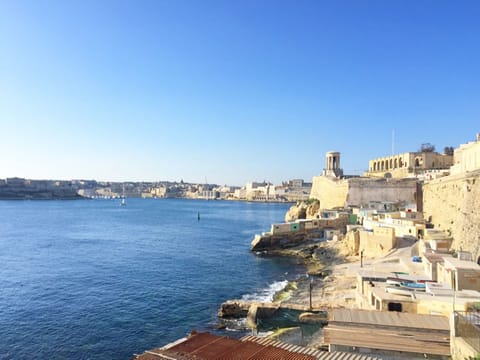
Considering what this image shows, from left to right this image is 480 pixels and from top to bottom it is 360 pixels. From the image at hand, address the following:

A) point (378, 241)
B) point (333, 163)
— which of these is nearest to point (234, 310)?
point (378, 241)

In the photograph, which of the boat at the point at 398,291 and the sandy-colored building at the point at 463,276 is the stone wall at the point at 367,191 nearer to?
the sandy-colored building at the point at 463,276

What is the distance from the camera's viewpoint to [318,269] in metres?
23.1

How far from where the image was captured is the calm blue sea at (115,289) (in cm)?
1332

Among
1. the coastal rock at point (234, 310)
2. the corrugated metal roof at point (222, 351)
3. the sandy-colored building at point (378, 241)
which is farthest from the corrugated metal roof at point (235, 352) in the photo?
the sandy-colored building at point (378, 241)

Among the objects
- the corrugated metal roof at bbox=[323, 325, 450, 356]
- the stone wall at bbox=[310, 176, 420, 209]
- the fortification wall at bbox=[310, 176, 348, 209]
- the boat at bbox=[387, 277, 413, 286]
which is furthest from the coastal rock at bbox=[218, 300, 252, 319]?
the fortification wall at bbox=[310, 176, 348, 209]

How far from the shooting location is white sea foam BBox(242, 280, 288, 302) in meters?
17.9

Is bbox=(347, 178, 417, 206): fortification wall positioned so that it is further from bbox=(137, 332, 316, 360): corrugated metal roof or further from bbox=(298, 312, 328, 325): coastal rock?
bbox=(137, 332, 316, 360): corrugated metal roof

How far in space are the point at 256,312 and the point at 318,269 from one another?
9960 mm

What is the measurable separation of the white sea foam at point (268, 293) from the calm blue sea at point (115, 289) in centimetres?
5

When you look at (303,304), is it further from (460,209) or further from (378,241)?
(460,209)

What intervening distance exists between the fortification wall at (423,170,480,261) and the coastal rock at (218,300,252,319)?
9.23 metres

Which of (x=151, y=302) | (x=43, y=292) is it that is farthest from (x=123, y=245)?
(x=151, y=302)

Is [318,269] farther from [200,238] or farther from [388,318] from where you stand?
[200,238]

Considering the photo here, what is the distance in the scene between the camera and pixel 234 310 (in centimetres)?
1516
